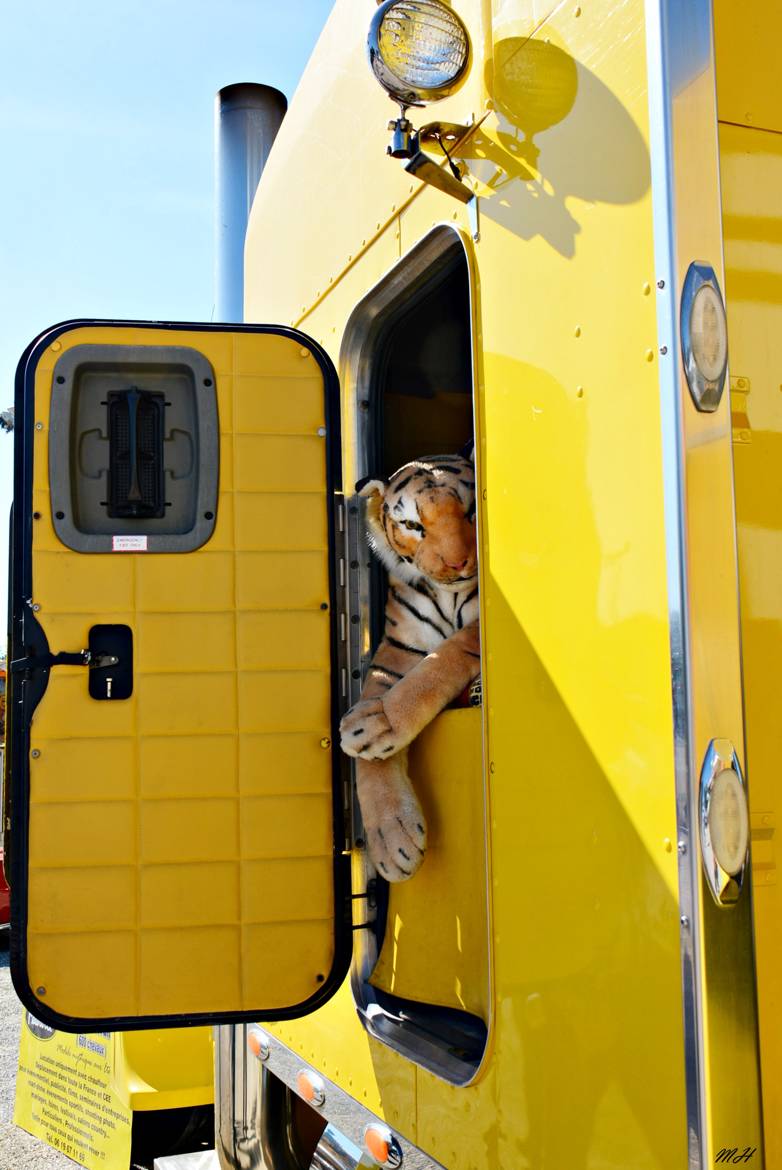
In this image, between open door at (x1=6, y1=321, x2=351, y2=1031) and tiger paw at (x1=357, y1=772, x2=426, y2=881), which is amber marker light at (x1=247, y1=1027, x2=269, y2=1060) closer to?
open door at (x1=6, y1=321, x2=351, y2=1031)

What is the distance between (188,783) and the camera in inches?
98.4

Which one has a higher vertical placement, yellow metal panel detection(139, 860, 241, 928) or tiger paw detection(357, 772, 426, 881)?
tiger paw detection(357, 772, 426, 881)

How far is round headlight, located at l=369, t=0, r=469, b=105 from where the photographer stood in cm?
204

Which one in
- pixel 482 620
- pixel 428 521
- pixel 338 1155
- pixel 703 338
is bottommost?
pixel 338 1155

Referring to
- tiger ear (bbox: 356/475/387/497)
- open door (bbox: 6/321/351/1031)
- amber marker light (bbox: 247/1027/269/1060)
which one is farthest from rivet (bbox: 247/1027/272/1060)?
tiger ear (bbox: 356/475/387/497)

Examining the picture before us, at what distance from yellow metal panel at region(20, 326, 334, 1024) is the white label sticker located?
0.03 metres

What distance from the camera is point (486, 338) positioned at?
205cm

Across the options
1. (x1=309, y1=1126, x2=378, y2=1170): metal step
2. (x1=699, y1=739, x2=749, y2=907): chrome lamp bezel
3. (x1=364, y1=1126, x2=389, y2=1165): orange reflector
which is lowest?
(x1=309, y1=1126, x2=378, y2=1170): metal step

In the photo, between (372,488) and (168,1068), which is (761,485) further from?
(168,1068)

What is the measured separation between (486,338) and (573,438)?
1.22ft

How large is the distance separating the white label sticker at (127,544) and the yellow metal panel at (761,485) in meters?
1.42

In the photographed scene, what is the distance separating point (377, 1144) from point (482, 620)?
1.11 meters

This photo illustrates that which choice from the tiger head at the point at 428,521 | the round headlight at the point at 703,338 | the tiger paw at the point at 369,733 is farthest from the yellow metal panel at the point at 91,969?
the round headlight at the point at 703,338

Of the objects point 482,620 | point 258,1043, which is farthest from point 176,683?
point 258,1043
